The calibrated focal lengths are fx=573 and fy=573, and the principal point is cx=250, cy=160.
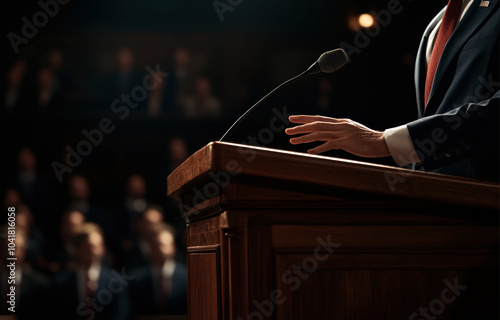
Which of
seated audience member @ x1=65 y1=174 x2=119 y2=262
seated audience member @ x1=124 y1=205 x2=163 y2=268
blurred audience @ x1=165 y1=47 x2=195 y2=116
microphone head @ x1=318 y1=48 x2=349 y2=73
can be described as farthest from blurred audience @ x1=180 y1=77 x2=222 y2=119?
microphone head @ x1=318 y1=48 x2=349 y2=73

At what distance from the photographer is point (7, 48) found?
13.6 feet

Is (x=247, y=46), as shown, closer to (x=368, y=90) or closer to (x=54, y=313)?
(x=368, y=90)

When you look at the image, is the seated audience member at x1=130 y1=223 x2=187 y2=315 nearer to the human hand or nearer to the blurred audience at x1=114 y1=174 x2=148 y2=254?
the blurred audience at x1=114 y1=174 x2=148 y2=254

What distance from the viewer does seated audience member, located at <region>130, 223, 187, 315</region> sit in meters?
3.14

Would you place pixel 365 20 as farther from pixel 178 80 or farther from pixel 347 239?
pixel 347 239

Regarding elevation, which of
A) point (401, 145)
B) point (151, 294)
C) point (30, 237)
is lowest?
point (151, 294)

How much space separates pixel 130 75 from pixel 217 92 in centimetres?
66

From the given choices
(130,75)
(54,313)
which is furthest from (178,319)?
(130,75)

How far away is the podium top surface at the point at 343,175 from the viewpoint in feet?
2.01

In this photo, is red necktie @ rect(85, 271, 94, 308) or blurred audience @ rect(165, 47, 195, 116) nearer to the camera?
red necktie @ rect(85, 271, 94, 308)

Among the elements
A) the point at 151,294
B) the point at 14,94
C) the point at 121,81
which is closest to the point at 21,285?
the point at 151,294

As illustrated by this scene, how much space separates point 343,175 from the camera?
618 millimetres

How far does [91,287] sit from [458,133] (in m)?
2.61

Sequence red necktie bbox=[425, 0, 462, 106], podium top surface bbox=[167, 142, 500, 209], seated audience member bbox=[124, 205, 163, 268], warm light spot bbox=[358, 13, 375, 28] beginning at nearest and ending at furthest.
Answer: podium top surface bbox=[167, 142, 500, 209], red necktie bbox=[425, 0, 462, 106], seated audience member bbox=[124, 205, 163, 268], warm light spot bbox=[358, 13, 375, 28]
